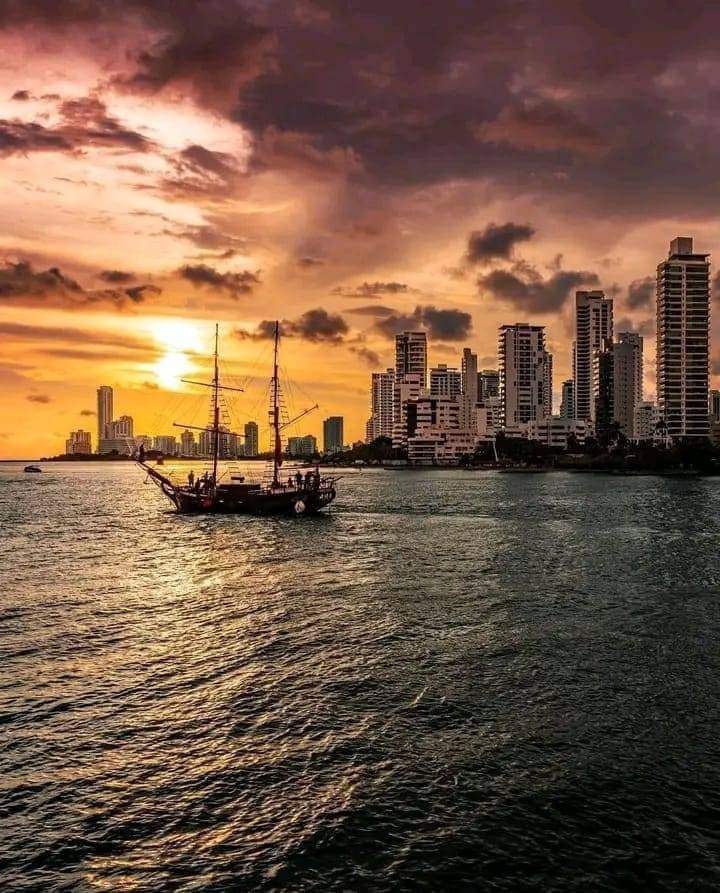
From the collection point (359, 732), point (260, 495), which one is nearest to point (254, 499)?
point (260, 495)

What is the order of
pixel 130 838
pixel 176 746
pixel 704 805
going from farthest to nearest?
pixel 176 746
pixel 704 805
pixel 130 838

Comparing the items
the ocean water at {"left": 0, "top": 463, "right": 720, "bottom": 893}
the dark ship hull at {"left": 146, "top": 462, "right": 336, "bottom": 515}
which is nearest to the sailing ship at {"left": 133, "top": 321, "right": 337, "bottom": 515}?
the dark ship hull at {"left": 146, "top": 462, "right": 336, "bottom": 515}

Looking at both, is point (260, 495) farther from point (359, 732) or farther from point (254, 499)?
point (359, 732)

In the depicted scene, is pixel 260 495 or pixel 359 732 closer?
pixel 359 732

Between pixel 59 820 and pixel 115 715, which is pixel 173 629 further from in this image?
pixel 59 820

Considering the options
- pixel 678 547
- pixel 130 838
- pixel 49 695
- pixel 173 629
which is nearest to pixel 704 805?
pixel 130 838

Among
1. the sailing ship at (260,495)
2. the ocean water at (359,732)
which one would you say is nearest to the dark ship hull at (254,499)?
the sailing ship at (260,495)
